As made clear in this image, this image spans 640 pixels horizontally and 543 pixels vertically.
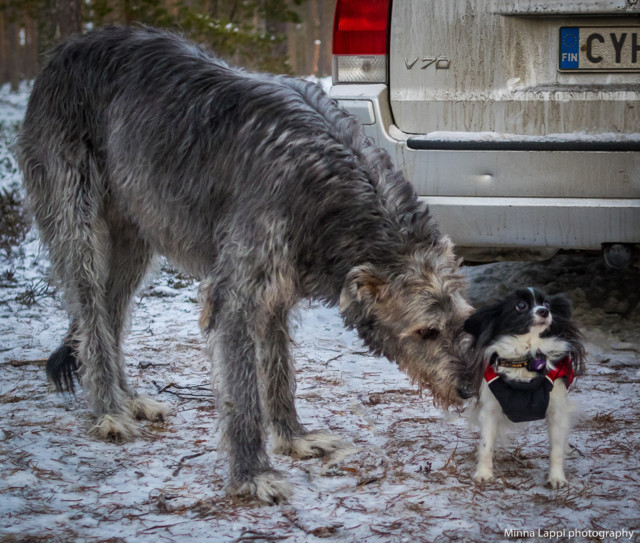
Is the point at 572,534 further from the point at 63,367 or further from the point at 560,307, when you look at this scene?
the point at 63,367

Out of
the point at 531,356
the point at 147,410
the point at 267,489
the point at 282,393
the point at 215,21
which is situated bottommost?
the point at 147,410

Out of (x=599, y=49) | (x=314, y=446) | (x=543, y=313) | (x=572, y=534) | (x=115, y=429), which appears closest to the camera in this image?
(x=572, y=534)

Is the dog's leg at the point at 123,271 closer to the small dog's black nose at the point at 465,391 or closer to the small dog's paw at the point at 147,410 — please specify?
the small dog's paw at the point at 147,410

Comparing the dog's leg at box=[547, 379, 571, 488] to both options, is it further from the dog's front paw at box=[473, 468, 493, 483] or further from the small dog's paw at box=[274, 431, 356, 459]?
the small dog's paw at box=[274, 431, 356, 459]

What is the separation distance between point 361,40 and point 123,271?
1.95 meters

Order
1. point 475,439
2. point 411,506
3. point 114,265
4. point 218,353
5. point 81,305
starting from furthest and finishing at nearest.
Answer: point 114,265 → point 81,305 → point 475,439 → point 218,353 → point 411,506

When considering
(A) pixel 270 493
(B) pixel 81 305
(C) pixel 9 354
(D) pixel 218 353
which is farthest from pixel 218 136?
(C) pixel 9 354

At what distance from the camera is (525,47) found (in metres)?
4.57

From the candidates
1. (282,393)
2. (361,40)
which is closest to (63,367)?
(282,393)

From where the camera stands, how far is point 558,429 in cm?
359

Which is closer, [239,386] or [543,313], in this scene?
[543,313]

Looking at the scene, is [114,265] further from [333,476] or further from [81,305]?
[333,476]

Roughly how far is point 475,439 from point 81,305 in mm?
2226

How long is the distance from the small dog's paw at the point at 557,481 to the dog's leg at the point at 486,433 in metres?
0.26
